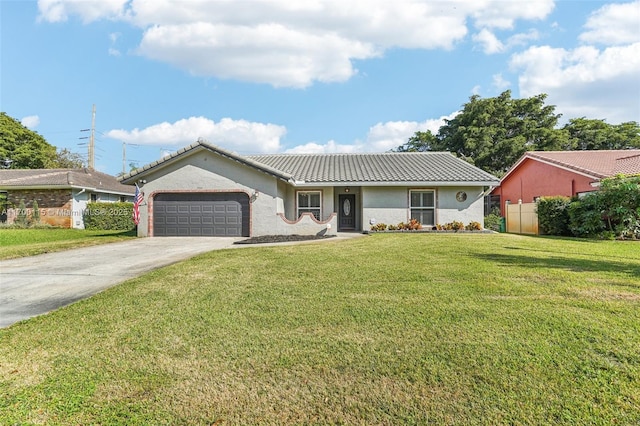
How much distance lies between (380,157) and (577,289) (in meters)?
17.7

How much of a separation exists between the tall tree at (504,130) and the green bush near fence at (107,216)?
28.8 m

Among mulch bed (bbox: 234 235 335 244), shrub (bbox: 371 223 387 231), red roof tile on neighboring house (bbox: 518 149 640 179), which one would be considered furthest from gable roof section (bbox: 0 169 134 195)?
red roof tile on neighboring house (bbox: 518 149 640 179)

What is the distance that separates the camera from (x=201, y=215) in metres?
16.9

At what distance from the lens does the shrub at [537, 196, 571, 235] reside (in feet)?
55.0

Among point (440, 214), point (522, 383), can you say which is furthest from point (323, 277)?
point (440, 214)

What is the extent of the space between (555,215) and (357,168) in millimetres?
10168

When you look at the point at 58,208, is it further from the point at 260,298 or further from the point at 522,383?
the point at 522,383

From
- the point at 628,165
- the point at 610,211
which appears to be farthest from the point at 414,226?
the point at 628,165

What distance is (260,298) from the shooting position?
5.56 meters

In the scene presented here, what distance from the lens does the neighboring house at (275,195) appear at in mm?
16500

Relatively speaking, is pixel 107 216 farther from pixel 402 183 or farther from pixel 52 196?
pixel 402 183

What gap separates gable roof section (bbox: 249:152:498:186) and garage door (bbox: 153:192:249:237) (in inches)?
131

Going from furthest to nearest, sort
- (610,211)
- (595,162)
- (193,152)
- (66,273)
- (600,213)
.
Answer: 1. (595,162)
2. (193,152)
3. (600,213)
4. (610,211)
5. (66,273)

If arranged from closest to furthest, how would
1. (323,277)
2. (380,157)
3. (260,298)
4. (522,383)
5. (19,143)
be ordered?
(522,383), (260,298), (323,277), (380,157), (19,143)
